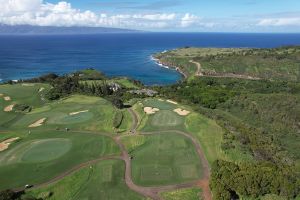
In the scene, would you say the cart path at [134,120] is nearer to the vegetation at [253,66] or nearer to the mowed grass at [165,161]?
the mowed grass at [165,161]

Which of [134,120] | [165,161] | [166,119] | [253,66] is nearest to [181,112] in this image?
[166,119]

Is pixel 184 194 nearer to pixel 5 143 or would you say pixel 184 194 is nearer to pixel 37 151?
pixel 37 151

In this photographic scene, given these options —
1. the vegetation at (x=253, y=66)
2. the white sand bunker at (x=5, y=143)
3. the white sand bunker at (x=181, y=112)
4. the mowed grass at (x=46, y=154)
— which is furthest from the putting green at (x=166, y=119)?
the vegetation at (x=253, y=66)

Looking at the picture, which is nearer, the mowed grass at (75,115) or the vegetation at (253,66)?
the mowed grass at (75,115)

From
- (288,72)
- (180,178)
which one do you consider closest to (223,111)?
(180,178)

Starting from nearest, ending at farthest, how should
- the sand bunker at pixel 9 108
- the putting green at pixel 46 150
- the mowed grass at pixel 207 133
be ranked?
the putting green at pixel 46 150 < the mowed grass at pixel 207 133 < the sand bunker at pixel 9 108

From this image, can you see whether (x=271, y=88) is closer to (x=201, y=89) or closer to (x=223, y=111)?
(x=201, y=89)
